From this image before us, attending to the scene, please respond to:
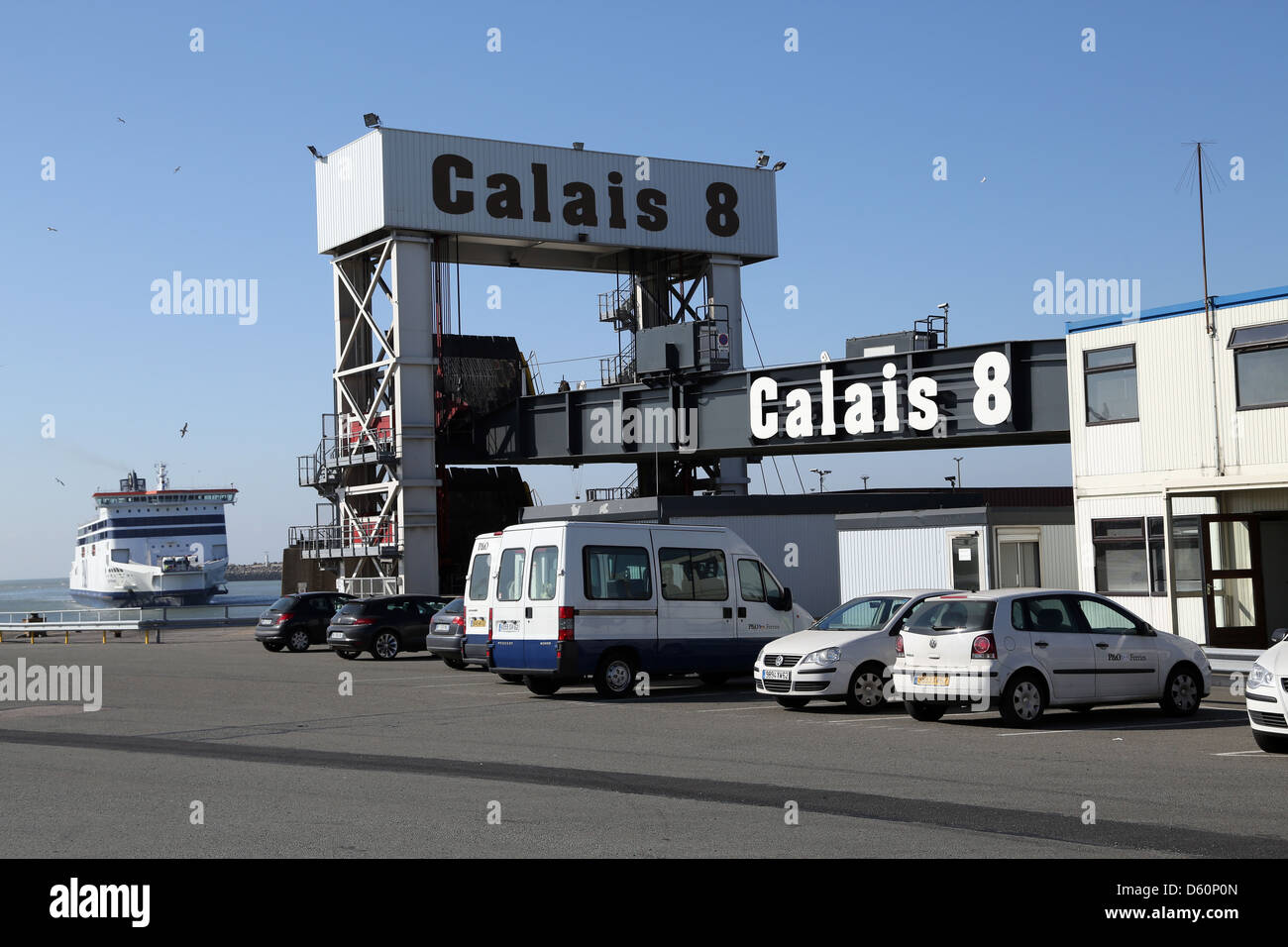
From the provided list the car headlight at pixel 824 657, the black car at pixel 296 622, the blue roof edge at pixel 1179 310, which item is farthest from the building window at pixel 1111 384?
the black car at pixel 296 622

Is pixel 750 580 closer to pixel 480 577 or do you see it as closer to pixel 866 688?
pixel 480 577

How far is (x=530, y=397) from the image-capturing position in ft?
145

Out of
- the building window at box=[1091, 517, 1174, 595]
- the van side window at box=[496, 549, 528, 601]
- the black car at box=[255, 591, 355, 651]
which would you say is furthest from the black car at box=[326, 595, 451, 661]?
the building window at box=[1091, 517, 1174, 595]

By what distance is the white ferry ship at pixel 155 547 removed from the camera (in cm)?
11475

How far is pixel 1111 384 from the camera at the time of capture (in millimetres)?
24969

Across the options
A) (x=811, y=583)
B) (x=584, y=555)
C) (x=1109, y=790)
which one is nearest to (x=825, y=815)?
(x=1109, y=790)

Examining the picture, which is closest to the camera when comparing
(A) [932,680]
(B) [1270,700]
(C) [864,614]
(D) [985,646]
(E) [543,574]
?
(B) [1270,700]

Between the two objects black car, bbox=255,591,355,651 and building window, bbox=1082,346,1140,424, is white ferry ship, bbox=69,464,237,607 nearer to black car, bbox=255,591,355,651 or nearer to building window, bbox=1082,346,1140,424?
black car, bbox=255,591,355,651

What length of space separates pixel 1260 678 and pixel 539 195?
122ft

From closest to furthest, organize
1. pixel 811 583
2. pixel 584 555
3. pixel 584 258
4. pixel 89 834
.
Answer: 1. pixel 89 834
2. pixel 584 555
3. pixel 811 583
4. pixel 584 258

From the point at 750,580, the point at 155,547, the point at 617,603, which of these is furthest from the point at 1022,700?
the point at 155,547
